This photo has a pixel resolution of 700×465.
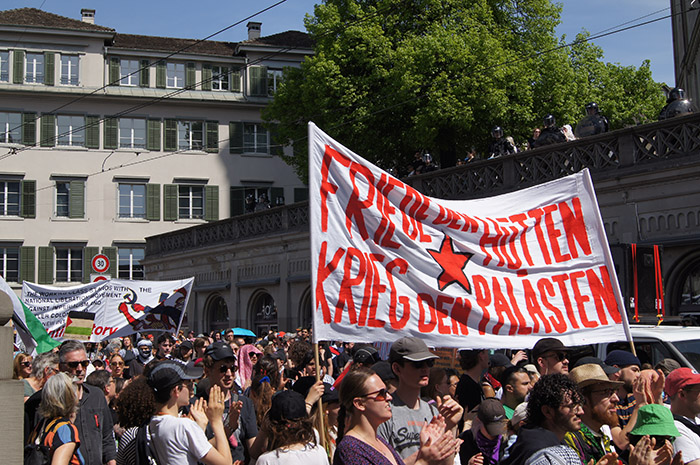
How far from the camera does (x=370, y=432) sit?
14.9 feet

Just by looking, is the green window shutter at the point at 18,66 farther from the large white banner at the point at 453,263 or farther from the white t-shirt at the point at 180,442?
the white t-shirt at the point at 180,442

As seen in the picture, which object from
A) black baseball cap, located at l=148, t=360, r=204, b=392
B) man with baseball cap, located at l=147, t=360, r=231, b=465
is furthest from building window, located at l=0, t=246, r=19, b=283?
man with baseball cap, located at l=147, t=360, r=231, b=465

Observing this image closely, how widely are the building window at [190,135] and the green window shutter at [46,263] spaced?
28.0 feet

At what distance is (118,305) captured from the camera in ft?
63.7

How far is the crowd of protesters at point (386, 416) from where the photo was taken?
4.63 meters

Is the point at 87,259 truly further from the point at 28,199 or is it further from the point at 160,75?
the point at 160,75

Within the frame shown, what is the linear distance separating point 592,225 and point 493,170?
12.4m

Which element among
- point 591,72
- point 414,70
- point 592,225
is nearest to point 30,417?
point 592,225

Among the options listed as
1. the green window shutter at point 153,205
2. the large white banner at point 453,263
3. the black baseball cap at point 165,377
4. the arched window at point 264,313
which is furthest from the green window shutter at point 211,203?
the black baseball cap at point 165,377

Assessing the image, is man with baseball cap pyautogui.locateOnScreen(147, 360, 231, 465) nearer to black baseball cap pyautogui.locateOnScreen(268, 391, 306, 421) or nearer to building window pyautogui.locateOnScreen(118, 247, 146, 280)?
black baseball cap pyautogui.locateOnScreen(268, 391, 306, 421)

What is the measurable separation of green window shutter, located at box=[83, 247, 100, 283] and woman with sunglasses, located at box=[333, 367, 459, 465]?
146 feet

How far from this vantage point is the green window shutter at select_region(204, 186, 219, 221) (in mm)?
48344

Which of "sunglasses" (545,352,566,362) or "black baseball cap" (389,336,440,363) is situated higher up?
"black baseball cap" (389,336,440,363)

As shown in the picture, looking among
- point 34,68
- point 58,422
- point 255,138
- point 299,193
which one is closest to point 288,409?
point 58,422
